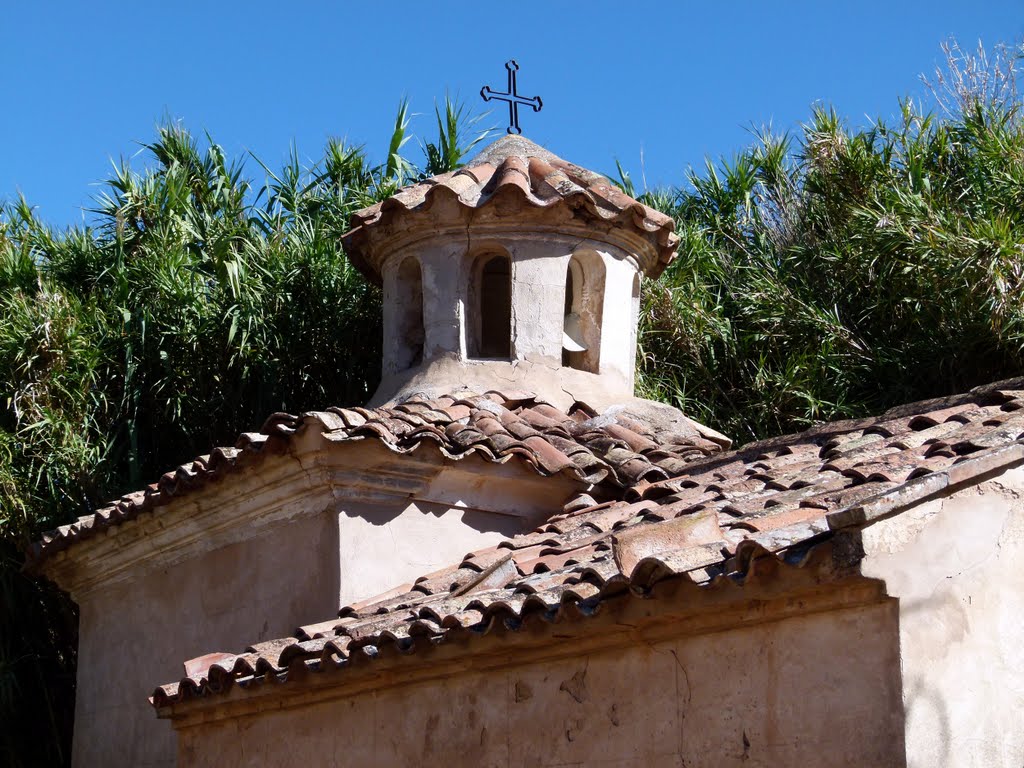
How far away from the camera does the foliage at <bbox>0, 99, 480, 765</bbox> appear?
12.8 m

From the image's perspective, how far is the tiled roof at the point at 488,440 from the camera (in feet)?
25.6

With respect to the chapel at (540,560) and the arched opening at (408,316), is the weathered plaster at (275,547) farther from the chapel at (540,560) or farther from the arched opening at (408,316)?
the arched opening at (408,316)

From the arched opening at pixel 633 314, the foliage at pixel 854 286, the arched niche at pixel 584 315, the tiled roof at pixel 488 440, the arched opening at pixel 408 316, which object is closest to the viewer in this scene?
the tiled roof at pixel 488 440

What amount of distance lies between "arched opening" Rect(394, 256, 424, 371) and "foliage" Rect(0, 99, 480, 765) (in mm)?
3369

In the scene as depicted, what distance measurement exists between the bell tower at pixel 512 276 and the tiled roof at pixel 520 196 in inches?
0.4

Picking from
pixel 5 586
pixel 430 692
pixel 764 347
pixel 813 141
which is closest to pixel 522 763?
pixel 430 692

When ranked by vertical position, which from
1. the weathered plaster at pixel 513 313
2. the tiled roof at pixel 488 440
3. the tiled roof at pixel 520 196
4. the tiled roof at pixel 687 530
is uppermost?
the tiled roof at pixel 520 196

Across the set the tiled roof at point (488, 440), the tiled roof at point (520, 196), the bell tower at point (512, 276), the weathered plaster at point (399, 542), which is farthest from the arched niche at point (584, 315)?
the weathered plaster at point (399, 542)

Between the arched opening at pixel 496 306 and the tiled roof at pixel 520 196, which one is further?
the arched opening at pixel 496 306

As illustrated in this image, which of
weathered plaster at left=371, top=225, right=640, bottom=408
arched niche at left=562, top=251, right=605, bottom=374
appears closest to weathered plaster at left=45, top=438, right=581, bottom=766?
weathered plaster at left=371, top=225, right=640, bottom=408

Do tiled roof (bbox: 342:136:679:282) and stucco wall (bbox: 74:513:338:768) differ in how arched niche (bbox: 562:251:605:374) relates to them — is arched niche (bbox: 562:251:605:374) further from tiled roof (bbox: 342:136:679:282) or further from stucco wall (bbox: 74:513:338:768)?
stucco wall (bbox: 74:513:338:768)

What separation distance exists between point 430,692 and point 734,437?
28.8 feet

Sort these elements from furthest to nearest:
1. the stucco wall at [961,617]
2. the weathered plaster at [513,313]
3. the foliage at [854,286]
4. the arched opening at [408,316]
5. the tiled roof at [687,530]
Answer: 1. the foliage at [854,286]
2. the arched opening at [408,316]
3. the weathered plaster at [513,313]
4. the tiled roof at [687,530]
5. the stucco wall at [961,617]

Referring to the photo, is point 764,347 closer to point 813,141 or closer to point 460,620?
point 813,141
